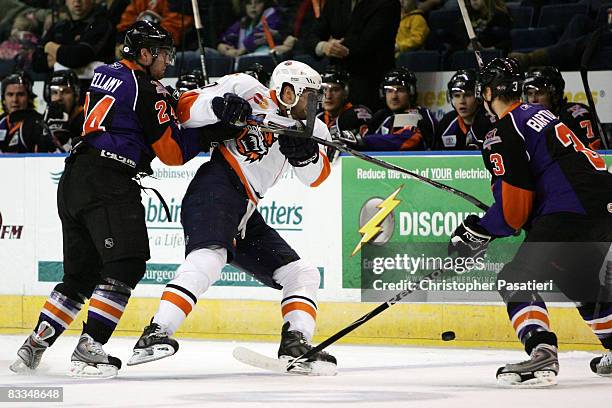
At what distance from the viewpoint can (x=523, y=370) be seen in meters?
4.93

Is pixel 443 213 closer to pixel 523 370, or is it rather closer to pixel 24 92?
pixel 523 370

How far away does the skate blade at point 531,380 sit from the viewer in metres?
4.91

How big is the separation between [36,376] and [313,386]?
1263 millimetres

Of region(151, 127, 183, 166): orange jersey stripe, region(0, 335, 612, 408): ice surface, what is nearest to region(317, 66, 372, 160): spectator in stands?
region(0, 335, 612, 408): ice surface

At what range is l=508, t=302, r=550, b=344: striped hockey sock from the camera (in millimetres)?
4969

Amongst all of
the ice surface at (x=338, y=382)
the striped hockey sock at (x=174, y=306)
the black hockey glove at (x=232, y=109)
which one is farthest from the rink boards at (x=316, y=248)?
the striped hockey sock at (x=174, y=306)

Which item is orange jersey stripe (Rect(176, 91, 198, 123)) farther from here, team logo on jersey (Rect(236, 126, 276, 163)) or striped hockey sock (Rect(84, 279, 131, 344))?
striped hockey sock (Rect(84, 279, 131, 344))

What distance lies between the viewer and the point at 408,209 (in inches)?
271

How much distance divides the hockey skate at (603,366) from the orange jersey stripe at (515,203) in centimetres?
79

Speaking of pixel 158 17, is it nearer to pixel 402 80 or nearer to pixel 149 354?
pixel 402 80

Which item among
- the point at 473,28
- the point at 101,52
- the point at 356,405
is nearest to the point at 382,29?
the point at 473,28

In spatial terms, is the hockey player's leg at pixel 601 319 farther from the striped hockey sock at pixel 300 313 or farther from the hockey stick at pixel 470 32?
the hockey stick at pixel 470 32

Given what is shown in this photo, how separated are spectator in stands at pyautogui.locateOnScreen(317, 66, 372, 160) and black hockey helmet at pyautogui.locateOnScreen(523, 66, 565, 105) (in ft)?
3.99

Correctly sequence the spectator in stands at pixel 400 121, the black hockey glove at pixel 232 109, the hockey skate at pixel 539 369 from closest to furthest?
the hockey skate at pixel 539 369 → the black hockey glove at pixel 232 109 → the spectator in stands at pixel 400 121
